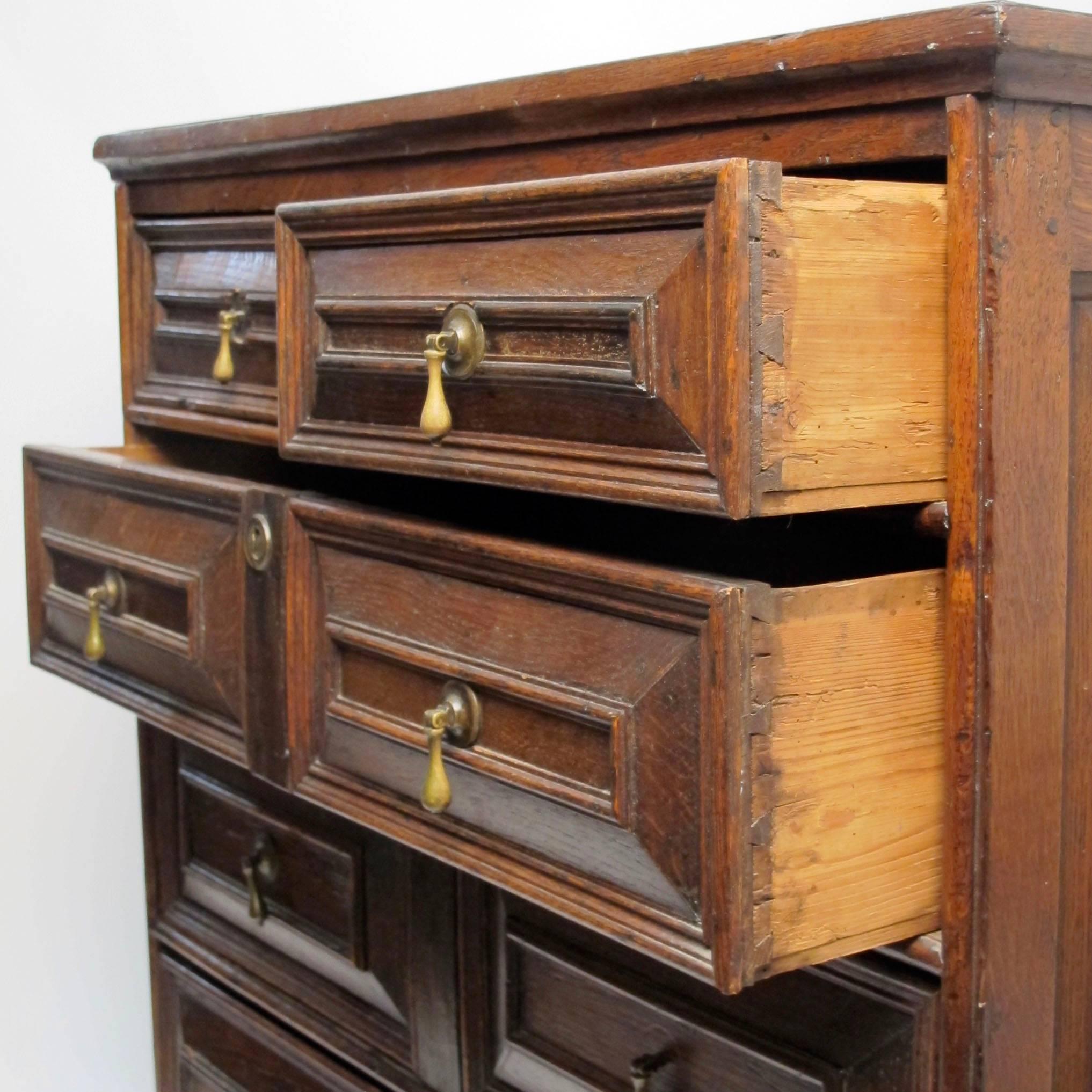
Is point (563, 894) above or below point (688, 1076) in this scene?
above

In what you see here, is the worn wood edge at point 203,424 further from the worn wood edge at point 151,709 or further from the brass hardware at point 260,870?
the brass hardware at point 260,870

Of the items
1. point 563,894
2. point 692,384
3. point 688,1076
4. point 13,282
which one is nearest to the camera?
point 692,384

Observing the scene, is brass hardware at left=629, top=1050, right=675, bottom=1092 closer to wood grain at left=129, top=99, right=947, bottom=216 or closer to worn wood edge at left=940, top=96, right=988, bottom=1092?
worn wood edge at left=940, top=96, right=988, bottom=1092

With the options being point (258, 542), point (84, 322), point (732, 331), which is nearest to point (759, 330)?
point (732, 331)

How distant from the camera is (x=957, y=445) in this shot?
2.56 feet

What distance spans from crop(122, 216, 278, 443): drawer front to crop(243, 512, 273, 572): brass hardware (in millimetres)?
159

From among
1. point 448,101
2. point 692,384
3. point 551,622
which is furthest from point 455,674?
point 448,101

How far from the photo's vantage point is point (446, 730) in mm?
913

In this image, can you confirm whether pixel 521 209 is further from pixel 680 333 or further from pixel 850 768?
pixel 850 768

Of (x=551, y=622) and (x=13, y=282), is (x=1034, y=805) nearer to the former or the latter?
(x=551, y=622)

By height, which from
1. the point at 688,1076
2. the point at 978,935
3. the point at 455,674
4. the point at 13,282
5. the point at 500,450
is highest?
the point at 13,282

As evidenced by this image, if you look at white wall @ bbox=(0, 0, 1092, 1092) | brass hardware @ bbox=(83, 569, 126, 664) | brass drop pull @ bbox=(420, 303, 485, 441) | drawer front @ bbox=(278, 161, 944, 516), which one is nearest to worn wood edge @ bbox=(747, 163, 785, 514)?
drawer front @ bbox=(278, 161, 944, 516)

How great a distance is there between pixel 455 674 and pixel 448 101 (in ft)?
1.16

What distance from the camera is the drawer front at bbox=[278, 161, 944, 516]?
2.32ft
